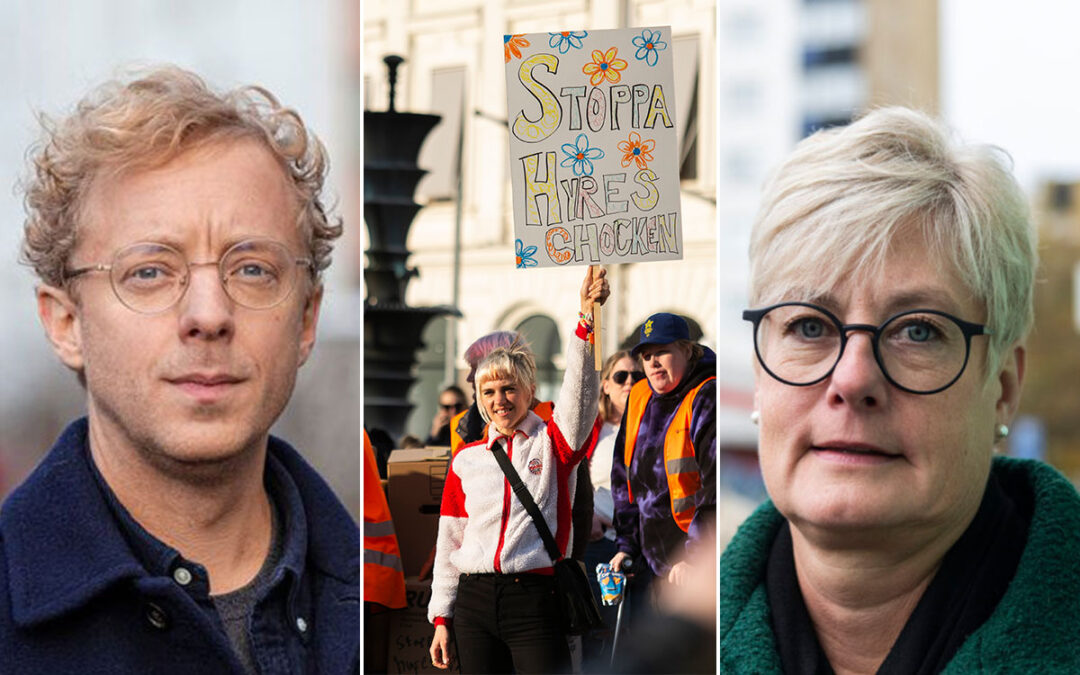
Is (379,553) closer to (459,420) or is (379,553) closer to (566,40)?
(459,420)

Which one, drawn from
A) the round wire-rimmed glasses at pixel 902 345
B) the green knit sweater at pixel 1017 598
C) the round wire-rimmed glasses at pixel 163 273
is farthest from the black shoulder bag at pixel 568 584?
the round wire-rimmed glasses at pixel 163 273

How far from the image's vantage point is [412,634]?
3770mm

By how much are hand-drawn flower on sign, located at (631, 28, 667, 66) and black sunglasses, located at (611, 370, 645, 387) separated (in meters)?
0.80

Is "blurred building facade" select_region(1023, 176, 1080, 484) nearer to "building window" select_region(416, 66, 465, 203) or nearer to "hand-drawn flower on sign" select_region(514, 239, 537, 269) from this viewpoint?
"hand-drawn flower on sign" select_region(514, 239, 537, 269)

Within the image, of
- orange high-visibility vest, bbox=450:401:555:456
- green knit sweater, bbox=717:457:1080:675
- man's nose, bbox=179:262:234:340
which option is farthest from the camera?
orange high-visibility vest, bbox=450:401:555:456

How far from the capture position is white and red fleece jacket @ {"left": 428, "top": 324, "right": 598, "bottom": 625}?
3.64m

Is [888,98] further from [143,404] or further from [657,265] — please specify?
[143,404]

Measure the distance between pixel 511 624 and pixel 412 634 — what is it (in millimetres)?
294

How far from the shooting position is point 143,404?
3611mm

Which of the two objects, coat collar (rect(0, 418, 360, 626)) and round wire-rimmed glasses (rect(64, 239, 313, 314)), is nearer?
coat collar (rect(0, 418, 360, 626))

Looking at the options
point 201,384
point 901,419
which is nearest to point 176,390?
point 201,384

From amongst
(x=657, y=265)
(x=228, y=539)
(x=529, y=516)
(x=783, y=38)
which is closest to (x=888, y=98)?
(x=783, y=38)

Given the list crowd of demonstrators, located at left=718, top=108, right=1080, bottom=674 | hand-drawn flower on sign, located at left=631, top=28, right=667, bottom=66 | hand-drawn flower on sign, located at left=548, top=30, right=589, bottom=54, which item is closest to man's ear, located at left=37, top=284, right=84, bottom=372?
hand-drawn flower on sign, located at left=548, top=30, right=589, bottom=54

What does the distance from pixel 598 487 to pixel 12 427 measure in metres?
1.61
